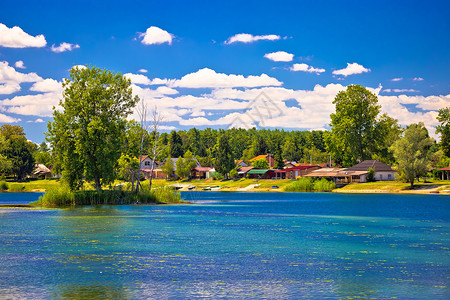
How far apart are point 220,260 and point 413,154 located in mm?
97929

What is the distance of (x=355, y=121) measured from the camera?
135 meters

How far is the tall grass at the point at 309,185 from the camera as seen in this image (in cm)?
12652

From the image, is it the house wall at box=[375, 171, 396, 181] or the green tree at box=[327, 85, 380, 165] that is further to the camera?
the green tree at box=[327, 85, 380, 165]

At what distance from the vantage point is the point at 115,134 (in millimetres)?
66938

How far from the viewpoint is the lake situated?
18141 millimetres

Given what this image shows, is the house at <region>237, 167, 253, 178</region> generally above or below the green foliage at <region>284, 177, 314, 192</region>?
above

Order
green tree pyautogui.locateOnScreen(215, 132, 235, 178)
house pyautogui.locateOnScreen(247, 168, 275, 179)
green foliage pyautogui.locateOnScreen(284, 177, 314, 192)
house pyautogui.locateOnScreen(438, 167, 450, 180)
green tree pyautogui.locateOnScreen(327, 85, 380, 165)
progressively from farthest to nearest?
house pyautogui.locateOnScreen(247, 168, 275, 179), green tree pyautogui.locateOnScreen(215, 132, 235, 178), green tree pyautogui.locateOnScreen(327, 85, 380, 165), green foliage pyautogui.locateOnScreen(284, 177, 314, 192), house pyautogui.locateOnScreen(438, 167, 450, 180)

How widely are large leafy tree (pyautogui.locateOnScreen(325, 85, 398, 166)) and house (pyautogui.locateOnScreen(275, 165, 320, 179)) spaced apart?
77.9 feet

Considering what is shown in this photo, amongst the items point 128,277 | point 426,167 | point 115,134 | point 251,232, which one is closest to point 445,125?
point 426,167

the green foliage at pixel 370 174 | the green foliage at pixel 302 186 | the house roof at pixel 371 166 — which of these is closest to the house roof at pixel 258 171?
the green foliage at pixel 302 186

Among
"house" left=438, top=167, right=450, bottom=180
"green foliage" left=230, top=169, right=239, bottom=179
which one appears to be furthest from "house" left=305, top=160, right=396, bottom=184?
"green foliage" left=230, top=169, right=239, bottom=179

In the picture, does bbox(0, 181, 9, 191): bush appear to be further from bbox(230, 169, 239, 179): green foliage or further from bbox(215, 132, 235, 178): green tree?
bbox(230, 169, 239, 179): green foliage

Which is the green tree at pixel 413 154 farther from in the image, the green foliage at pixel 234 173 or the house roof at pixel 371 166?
the green foliage at pixel 234 173

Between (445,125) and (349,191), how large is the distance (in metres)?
28.7
